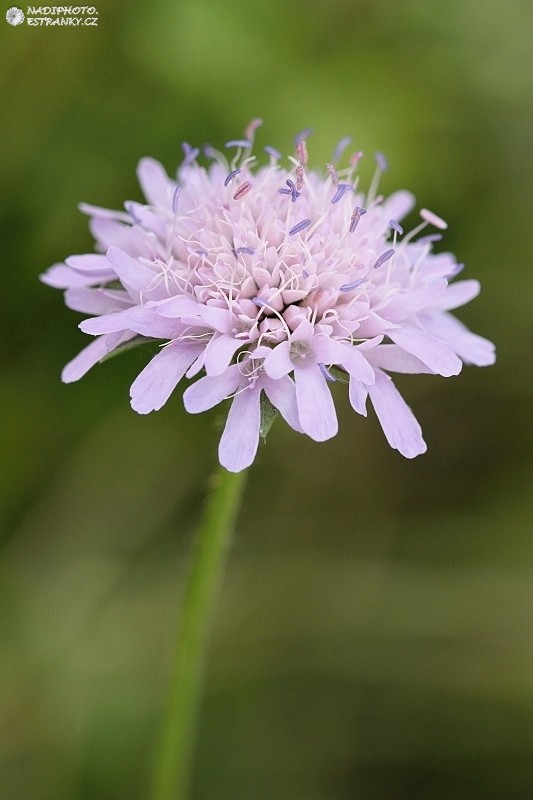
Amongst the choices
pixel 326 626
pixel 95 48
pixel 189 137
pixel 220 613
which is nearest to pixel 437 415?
pixel 326 626

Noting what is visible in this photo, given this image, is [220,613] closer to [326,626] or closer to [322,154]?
[326,626]

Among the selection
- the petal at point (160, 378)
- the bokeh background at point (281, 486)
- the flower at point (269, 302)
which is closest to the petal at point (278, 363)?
the flower at point (269, 302)

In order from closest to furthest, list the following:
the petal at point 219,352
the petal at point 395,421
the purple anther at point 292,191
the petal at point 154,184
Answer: the petal at point 219,352, the petal at point 395,421, the purple anther at point 292,191, the petal at point 154,184

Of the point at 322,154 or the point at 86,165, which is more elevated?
the point at 322,154

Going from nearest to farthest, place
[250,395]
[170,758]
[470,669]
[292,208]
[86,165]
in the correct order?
[250,395]
[292,208]
[170,758]
[470,669]
[86,165]

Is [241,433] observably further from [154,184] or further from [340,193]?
[154,184]

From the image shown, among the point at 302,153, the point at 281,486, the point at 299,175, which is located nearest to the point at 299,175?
the point at 299,175

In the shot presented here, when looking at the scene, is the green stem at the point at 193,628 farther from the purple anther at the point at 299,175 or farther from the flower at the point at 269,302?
the purple anther at the point at 299,175

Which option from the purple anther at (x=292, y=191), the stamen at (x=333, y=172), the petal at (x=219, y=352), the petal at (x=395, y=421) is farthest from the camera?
the stamen at (x=333, y=172)
